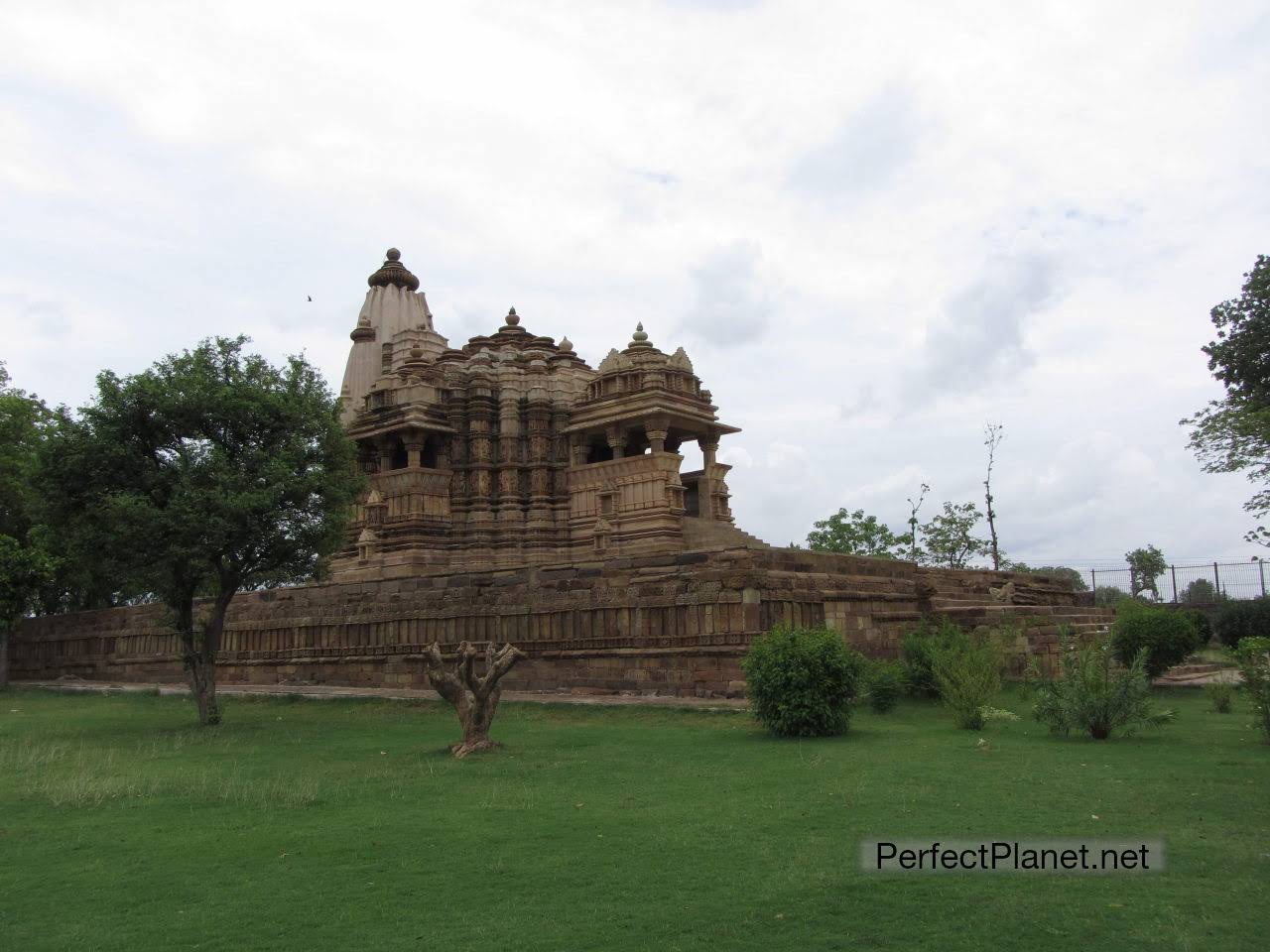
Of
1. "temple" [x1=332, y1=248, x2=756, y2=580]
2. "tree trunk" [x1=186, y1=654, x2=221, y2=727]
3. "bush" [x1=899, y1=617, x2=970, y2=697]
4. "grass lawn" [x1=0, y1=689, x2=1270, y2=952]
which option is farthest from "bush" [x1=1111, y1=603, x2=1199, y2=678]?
"tree trunk" [x1=186, y1=654, x2=221, y2=727]

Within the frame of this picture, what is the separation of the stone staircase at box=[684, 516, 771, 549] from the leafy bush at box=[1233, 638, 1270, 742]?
12.8 metres

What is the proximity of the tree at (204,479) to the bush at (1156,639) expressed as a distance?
42.7 feet

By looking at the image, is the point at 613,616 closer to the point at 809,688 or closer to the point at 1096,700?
the point at 809,688

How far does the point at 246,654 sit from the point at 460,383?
28.9 ft

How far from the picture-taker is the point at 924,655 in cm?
1559

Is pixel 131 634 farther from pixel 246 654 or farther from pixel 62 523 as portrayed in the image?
pixel 62 523

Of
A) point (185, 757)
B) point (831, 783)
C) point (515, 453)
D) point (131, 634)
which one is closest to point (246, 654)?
point (131, 634)

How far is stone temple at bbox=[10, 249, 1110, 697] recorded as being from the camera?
1745 cm

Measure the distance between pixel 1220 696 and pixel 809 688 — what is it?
6.17 metres

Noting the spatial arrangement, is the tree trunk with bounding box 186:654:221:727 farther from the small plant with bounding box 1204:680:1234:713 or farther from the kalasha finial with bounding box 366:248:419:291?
the kalasha finial with bounding box 366:248:419:291

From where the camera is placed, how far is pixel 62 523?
15953 millimetres

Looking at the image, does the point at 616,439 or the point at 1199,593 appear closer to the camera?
the point at 616,439

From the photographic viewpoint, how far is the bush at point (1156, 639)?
17.4m

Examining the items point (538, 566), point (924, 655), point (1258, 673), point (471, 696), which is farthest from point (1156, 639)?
point (471, 696)
